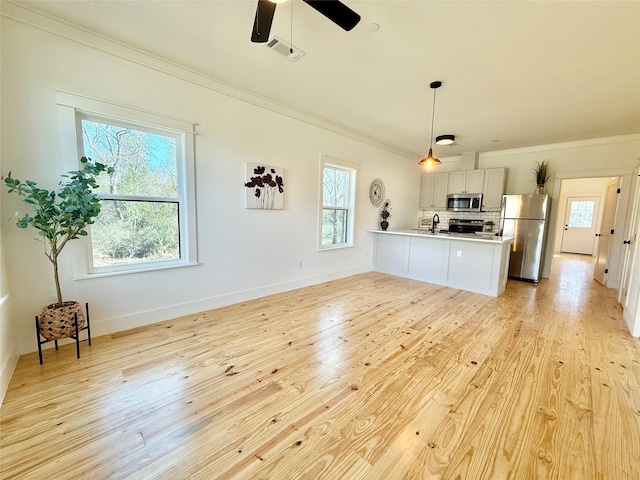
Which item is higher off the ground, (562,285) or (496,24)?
(496,24)

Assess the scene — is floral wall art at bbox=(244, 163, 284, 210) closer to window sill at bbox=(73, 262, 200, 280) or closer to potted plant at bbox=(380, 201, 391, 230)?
window sill at bbox=(73, 262, 200, 280)

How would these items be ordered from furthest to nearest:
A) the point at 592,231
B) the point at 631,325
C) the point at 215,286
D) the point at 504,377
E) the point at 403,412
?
the point at 592,231 → the point at 215,286 → the point at 631,325 → the point at 504,377 → the point at 403,412

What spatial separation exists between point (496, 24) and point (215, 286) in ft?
12.5

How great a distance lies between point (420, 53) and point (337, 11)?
4.09 ft

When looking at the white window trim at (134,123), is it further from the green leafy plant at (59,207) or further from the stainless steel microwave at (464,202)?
the stainless steel microwave at (464,202)

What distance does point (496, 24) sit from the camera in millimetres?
2039

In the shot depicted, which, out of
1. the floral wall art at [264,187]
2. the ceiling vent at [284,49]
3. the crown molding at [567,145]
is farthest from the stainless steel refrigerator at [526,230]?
the ceiling vent at [284,49]

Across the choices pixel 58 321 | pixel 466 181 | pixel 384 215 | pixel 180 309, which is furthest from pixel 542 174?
pixel 58 321

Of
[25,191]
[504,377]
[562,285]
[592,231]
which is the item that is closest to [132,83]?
[25,191]

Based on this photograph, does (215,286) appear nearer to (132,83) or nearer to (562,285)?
(132,83)

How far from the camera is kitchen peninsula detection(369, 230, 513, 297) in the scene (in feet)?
13.8

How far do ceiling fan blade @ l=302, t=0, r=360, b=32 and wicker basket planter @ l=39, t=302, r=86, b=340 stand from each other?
2907 mm

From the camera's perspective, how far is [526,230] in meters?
5.16

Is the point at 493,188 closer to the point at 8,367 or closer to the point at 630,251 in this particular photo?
the point at 630,251
